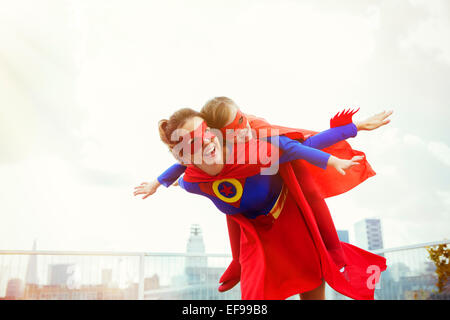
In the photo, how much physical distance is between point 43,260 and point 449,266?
2.73 m

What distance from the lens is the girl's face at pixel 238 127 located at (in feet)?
4.77

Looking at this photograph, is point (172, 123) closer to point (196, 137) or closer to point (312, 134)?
point (196, 137)

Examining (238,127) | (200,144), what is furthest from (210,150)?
(238,127)

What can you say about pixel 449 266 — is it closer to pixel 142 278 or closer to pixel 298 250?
pixel 298 250

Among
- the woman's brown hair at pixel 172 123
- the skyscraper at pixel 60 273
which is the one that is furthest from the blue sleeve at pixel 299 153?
the skyscraper at pixel 60 273

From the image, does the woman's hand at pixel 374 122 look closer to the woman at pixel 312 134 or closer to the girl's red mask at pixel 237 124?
the woman at pixel 312 134

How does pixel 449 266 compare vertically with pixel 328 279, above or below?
above

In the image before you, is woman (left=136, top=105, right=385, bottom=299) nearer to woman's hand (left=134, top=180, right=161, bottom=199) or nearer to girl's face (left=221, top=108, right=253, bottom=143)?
girl's face (left=221, top=108, right=253, bottom=143)

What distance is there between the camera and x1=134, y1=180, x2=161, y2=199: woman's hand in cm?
179

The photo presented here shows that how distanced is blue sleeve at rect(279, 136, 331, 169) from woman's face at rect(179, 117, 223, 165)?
0.82ft

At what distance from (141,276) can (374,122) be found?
206 centimetres

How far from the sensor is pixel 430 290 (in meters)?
2.57
